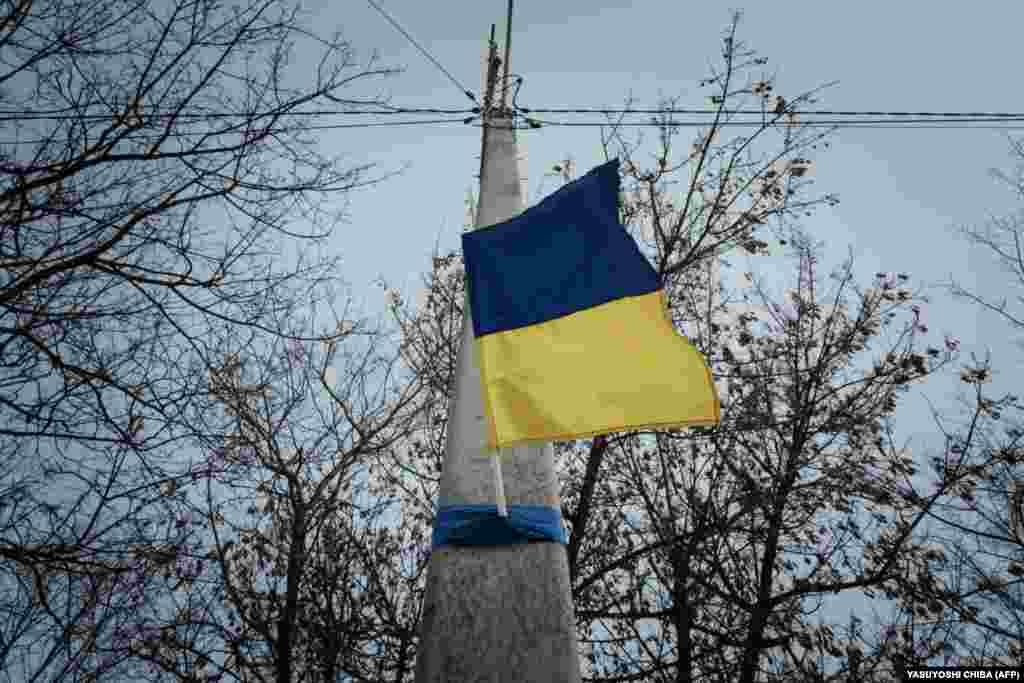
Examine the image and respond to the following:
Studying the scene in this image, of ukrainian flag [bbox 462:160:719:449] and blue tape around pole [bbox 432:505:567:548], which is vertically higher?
ukrainian flag [bbox 462:160:719:449]

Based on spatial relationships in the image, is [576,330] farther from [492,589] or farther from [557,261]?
[492,589]

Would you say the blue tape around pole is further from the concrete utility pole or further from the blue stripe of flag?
the blue stripe of flag

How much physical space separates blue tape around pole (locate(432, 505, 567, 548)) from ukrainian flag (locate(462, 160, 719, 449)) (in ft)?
1.07

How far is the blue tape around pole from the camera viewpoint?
2.63 m

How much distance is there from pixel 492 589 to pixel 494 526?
0.25m

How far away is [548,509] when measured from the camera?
2.82m

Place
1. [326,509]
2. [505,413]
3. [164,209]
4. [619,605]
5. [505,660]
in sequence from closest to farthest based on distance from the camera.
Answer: [505,660], [505,413], [164,209], [619,605], [326,509]

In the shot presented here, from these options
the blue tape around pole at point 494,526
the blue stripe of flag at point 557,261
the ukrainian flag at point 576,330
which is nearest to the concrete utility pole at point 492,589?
the blue tape around pole at point 494,526

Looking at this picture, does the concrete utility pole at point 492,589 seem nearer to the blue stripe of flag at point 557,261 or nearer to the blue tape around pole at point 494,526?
the blue tape around pole at point 494,526

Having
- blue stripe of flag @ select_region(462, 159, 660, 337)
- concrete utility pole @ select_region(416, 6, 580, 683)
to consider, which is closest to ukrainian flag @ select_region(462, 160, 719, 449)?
blue stripe of flag @ select_region(462, 159, 660, 337)

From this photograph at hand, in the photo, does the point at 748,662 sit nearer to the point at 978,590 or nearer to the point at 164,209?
the point at 978,590

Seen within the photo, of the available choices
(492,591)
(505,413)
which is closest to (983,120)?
(505,413)

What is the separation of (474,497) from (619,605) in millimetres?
6296

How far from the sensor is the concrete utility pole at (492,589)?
233cm
